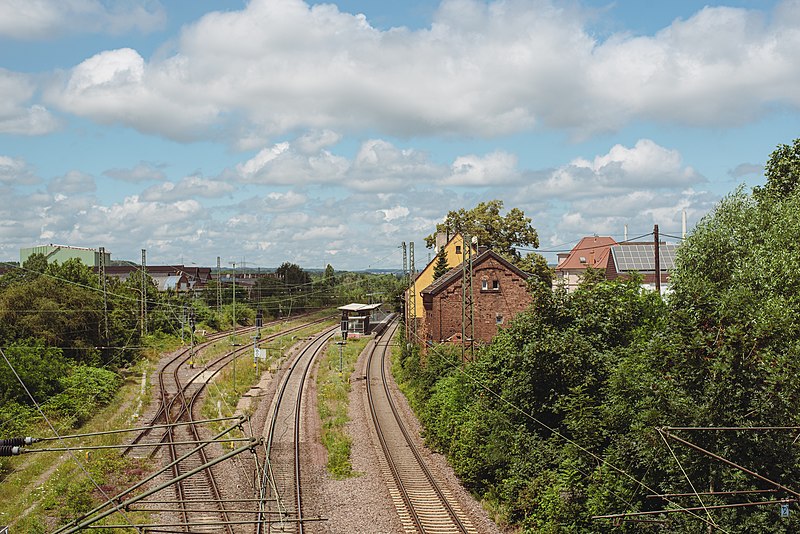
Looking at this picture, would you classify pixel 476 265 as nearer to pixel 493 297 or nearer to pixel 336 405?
pixel 493 297

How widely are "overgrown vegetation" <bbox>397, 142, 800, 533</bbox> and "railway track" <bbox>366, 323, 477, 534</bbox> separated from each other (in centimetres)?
111

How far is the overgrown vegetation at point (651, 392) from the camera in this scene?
12.3 metres

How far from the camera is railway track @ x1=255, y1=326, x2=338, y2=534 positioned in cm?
1495

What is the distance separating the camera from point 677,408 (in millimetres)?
12625

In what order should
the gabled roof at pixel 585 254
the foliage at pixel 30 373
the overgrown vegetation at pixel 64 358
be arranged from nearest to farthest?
the overgrown vegetation at pixel 64 358
the foliage at pixel 30 373
the gabled roof at pixel 585 254

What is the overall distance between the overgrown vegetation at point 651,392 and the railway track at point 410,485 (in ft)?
3.65

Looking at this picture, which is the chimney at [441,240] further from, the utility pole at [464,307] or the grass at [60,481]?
the grass at [60,481]

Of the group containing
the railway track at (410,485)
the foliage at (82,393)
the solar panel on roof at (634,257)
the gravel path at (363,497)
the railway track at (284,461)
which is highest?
the solar panel on roof at (634,257)

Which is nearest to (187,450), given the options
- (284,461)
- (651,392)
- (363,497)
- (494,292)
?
(284,461)

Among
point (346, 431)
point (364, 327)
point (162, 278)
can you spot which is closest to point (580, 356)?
point (346, 431)

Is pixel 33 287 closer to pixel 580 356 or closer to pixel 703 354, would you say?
pixel 580 356

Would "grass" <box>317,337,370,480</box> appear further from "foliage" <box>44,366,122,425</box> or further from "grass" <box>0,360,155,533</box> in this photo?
"foliage" <box>44,366,122,425</box>

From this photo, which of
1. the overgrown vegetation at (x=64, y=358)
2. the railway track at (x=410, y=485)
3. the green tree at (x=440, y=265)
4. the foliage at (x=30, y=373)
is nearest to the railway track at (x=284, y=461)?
the railway track at (x=410, y=485)

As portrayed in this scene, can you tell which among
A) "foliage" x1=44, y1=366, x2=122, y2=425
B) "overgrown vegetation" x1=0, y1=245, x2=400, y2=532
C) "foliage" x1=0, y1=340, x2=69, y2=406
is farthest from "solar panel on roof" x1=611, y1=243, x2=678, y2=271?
"foliage" x1=0, y1=340, x2=69, y2=406
